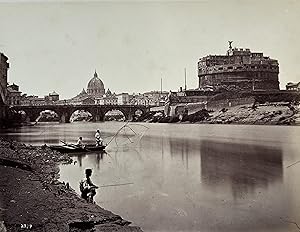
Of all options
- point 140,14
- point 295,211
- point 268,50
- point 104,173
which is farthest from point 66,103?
point 295,211

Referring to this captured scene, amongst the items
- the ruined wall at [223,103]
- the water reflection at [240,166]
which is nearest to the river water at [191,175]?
the water reflection at [240,166]

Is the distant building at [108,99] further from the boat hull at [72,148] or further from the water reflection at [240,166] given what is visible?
the water reflection at [240,166]

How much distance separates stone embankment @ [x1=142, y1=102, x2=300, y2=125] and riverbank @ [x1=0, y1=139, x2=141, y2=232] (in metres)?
1.30

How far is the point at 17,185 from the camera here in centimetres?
189

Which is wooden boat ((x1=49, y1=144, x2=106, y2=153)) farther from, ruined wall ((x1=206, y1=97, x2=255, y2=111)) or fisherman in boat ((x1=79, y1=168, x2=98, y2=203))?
ruined wall ((x1=206, y1=97, x2=255, y2=111))

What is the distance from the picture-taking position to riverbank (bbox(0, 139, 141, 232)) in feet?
4.92

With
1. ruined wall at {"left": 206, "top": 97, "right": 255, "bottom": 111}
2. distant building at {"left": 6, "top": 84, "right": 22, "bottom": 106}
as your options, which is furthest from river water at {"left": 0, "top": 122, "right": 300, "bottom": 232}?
ruined wall at {"left": 206, "top": 97, "right": 255, "bottom": 111}

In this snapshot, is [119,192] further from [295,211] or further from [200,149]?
[200,149]

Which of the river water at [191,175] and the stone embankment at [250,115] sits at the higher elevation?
the stone embankment at [250,115]

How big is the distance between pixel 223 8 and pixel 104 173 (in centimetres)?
141

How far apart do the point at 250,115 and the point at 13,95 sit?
2576 mm

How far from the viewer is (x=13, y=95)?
227 cm

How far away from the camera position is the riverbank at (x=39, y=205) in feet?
4.92

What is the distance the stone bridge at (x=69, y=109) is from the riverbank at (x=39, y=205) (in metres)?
0.28
